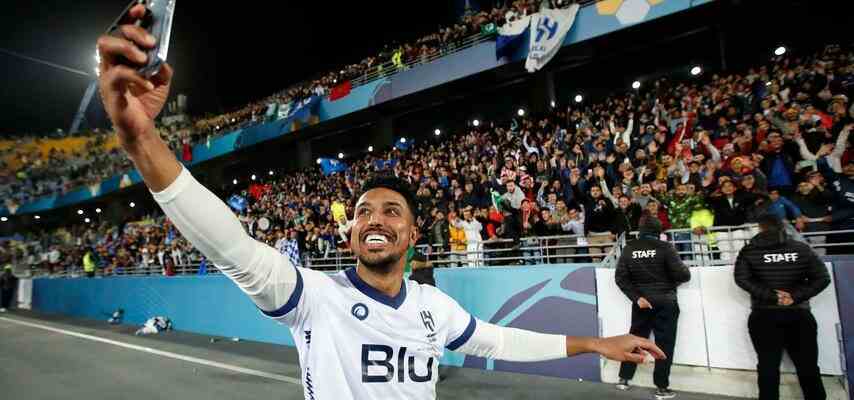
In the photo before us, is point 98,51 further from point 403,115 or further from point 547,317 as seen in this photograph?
point 403,115

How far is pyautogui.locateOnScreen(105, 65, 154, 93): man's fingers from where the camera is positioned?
1.01 metres

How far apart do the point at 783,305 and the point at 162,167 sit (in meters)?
5.62

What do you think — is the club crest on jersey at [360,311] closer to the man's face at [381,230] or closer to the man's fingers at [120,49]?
the man's face at [381,230]

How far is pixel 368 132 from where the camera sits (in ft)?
78.1

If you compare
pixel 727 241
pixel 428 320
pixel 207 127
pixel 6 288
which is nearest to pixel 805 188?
pixel 727 241

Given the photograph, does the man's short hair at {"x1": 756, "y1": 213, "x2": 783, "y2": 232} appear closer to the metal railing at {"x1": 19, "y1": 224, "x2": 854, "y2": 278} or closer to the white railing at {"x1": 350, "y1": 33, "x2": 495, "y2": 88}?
the metal railing at {"x1": 19, "y1": 224, "x2": 854, "y2": 278}

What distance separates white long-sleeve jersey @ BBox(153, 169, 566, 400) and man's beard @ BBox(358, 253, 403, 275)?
0.25 ft

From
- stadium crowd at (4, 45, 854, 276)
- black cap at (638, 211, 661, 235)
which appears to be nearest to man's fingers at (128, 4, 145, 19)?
stadium crowd at (4, 45, 854, 276)

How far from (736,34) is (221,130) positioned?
23.6 metres

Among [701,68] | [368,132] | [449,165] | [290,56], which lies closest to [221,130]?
[290,56]

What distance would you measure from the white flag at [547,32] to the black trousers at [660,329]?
9.36m

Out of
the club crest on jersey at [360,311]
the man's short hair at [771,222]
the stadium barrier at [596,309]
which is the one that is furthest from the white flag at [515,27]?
the club crest on jersey at [360,311]

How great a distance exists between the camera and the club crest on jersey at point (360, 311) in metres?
1.83

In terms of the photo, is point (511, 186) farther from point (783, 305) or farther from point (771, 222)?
point (783, 305)
